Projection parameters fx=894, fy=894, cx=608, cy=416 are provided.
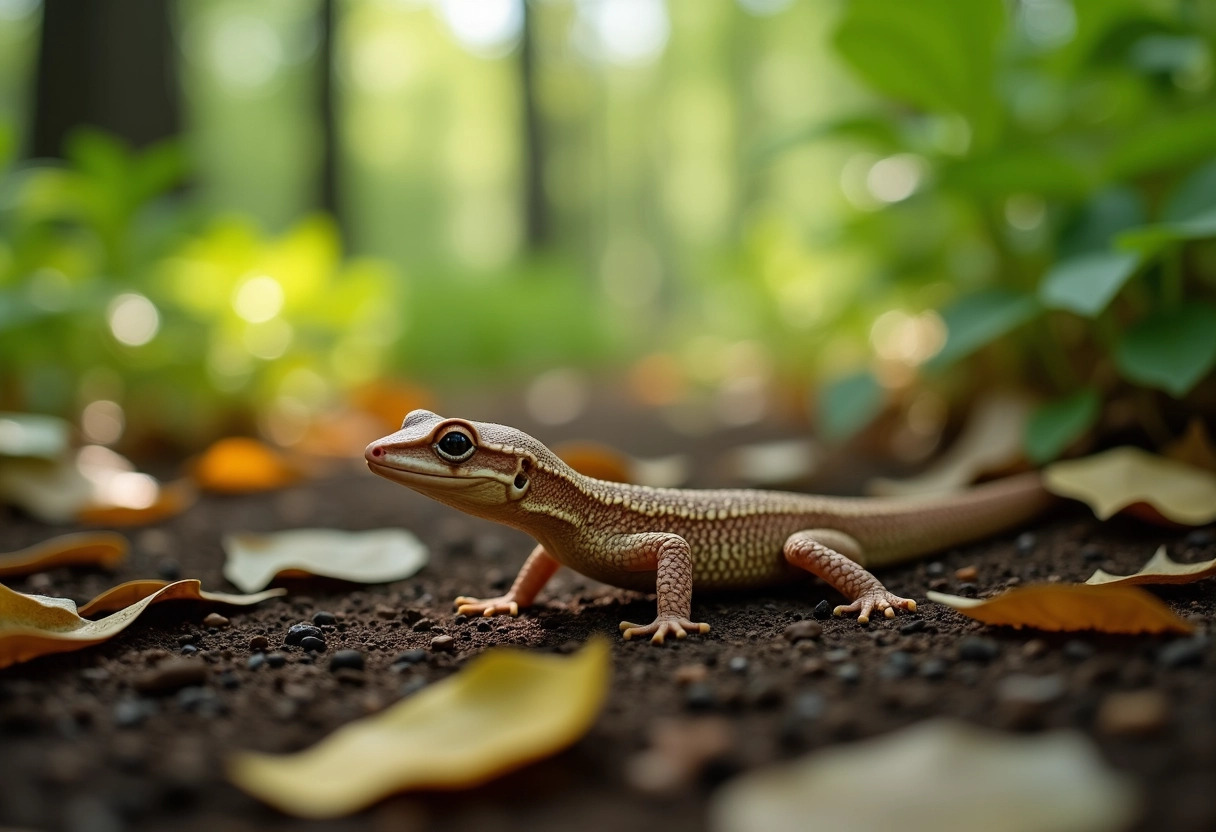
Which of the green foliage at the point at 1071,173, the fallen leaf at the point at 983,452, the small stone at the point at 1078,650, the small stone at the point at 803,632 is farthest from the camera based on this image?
the fallen leaf at the point at 983,452

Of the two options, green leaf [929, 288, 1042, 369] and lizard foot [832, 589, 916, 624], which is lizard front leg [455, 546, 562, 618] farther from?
green leaf [929, 288, 1042, 369]

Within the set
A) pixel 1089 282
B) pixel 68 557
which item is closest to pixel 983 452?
pixel 1089 282

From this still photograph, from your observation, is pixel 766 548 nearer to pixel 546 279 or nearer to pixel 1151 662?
pixel 1151 662

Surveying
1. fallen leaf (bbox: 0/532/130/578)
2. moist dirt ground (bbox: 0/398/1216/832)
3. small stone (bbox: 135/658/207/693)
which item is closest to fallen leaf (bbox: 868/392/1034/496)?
moist dirt ground (bbox: 0/398/1216/832)

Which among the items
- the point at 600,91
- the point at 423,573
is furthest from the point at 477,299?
the point at 600,91

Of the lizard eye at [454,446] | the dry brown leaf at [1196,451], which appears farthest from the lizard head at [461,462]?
the dry brown leaf at [1196,451]

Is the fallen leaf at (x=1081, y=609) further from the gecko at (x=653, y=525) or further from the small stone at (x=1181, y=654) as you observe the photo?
the gecko at (x=653, y=525)
